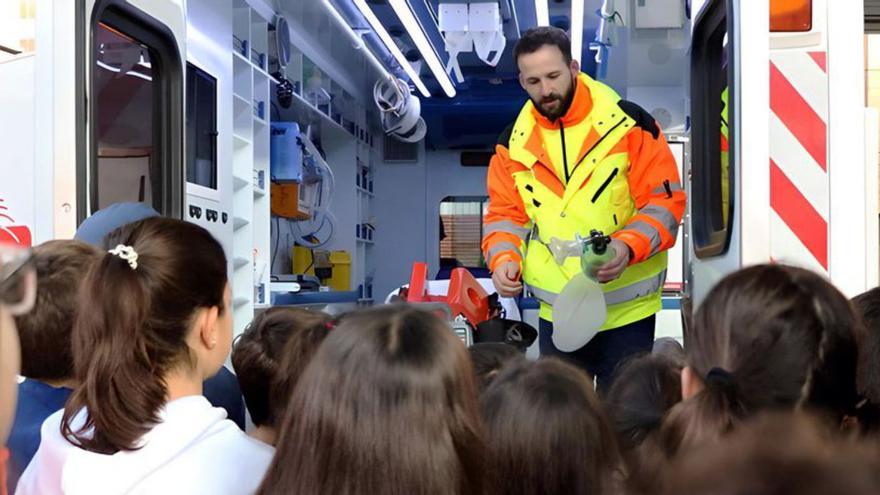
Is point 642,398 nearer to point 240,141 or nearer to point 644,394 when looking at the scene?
point 644,394

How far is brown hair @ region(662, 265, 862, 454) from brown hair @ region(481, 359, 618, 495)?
0.23m

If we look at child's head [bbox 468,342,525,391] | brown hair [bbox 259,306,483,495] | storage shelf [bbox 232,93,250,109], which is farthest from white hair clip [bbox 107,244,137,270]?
storage shelf [bbox 232,93,250,109]

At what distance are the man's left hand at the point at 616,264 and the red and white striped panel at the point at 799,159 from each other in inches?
24.3

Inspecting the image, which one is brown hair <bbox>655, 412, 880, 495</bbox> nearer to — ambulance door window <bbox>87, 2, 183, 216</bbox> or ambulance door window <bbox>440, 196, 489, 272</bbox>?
ambulance door window <bbox>87, 2, 183, 216</bbox>

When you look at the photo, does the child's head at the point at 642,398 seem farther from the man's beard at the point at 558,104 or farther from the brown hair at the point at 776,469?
the brown hair at the point at 776,469

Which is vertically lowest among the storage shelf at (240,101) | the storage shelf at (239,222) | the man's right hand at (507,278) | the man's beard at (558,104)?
the man's right hand at (507,278)

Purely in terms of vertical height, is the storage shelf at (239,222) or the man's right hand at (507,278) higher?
the storage shelf at (239,222)

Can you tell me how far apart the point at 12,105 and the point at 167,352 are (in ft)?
3.06

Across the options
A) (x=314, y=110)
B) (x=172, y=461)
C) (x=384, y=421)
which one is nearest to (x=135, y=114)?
(x=172, y=461)

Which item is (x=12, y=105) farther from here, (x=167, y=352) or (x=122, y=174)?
(x=122, y=174)

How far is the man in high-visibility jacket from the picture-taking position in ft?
9.68

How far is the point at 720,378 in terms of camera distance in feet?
4.57

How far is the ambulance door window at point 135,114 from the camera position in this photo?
2807mm

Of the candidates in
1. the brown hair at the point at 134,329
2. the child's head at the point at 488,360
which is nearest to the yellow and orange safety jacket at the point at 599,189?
the child's head at the point at 488,360
